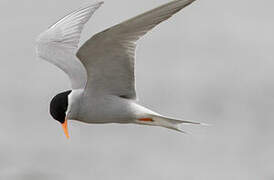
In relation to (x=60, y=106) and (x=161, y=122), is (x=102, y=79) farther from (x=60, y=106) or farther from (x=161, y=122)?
(x=161, y=122)

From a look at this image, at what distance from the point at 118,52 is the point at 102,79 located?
10.7 inches

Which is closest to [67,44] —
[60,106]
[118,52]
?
[60,106]

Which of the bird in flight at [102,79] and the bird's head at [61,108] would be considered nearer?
the bird in flight at [102,79]

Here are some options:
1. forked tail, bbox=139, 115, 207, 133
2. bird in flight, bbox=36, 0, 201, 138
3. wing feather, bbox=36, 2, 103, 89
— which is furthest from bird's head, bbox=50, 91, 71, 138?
forked tail, bbox=139, 115, 207, 133

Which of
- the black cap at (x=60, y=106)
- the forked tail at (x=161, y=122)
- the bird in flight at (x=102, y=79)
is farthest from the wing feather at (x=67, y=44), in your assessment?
the forked tail at (x=161, y=122)

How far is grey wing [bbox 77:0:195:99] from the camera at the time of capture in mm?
4330

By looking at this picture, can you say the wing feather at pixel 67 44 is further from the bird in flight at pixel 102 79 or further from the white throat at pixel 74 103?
the white throat at pixel 74 103

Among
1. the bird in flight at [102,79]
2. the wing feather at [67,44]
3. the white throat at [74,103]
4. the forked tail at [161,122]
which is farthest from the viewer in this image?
the wing feather at [67,44]

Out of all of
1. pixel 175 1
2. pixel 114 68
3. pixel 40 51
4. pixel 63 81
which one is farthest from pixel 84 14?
pixel 63 81

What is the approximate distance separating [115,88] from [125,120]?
176mm

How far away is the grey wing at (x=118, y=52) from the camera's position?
4.33 meters

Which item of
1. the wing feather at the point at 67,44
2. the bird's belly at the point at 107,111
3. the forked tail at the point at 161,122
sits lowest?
the forked tail at the point at 161,122

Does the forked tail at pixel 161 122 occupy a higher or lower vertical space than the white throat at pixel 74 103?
lower

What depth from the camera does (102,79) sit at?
4.99 m
